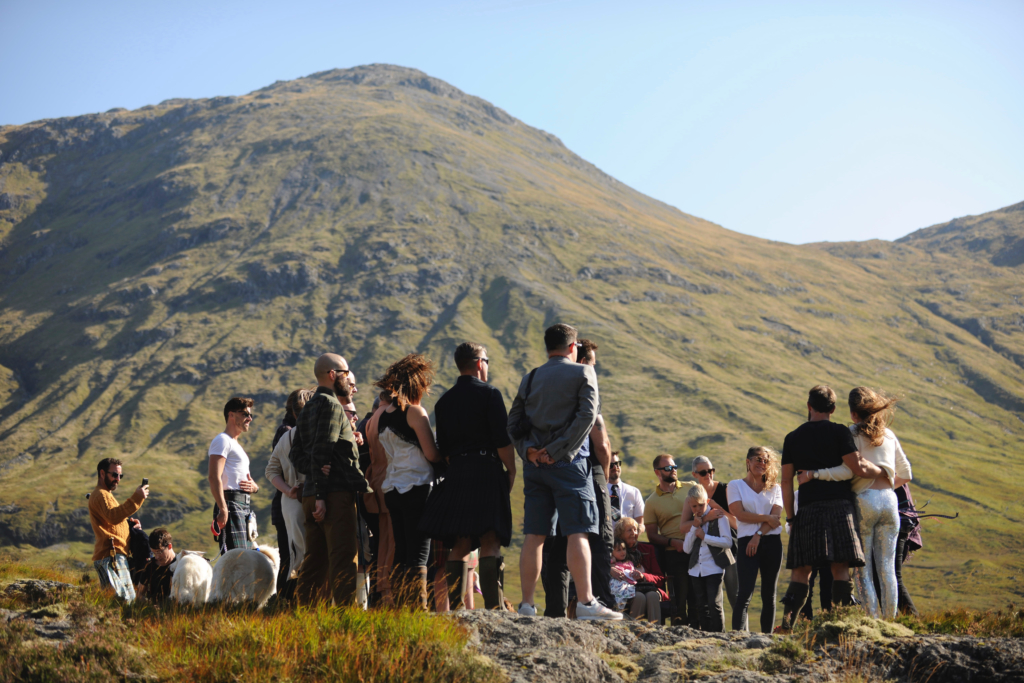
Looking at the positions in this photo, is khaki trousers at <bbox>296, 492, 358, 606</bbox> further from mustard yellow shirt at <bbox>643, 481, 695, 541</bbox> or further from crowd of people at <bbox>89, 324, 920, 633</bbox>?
mustard yellow shirt at <bbox>643, 481, 695, 541</bbox>

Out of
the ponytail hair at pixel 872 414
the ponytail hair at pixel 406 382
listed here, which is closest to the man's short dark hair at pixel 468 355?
the ponytail hair at pixel 406 382

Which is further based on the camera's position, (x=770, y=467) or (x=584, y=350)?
(x=770, y=467)

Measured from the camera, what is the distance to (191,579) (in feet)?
25.5

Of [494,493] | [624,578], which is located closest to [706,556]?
[624,578]

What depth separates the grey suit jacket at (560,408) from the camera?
677 centimetres

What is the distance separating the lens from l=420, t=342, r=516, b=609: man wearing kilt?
6.92 m

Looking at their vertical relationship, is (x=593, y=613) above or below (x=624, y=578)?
above

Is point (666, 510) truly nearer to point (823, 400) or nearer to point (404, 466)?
point (823, 400)

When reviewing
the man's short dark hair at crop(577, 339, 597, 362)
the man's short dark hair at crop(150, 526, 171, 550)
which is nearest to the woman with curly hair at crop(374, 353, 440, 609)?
the man's short dark hair at crop(577, 339, 597, 362)

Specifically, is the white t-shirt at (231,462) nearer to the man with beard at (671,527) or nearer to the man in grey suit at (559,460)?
the man in grey suit at (559,460)

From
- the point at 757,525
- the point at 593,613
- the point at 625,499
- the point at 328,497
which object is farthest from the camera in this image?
the point at 625,499

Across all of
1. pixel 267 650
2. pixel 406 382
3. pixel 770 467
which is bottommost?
pixel 267 650

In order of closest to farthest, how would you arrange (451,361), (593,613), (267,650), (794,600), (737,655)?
(267,650)
(737,655)
(593,613)
(794,600)
(451,361)

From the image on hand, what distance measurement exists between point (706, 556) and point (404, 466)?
420cm
